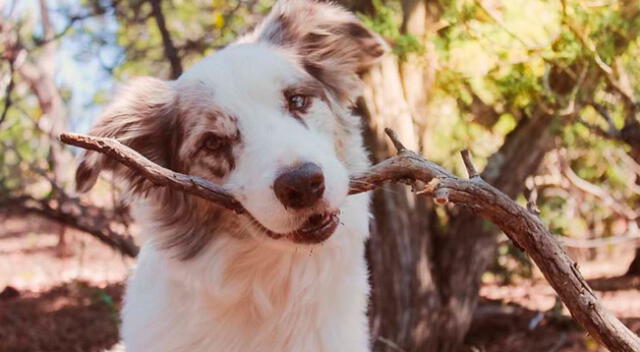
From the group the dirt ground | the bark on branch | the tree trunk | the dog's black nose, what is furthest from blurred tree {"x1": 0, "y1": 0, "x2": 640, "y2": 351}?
the bark on branch

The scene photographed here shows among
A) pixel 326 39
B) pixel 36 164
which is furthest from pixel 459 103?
pixel 36 164

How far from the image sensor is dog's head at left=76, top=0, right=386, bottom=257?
9.27 feet

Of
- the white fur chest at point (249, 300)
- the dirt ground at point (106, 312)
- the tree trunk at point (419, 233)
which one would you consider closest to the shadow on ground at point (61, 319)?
the dirt ground at point (106, 312)

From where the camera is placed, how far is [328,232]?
296 centimetres

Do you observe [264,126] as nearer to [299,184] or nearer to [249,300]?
[299,184]

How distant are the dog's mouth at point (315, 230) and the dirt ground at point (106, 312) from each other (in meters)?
2.50

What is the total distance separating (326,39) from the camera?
3.96 m

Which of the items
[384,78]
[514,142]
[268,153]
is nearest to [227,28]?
[384,78]

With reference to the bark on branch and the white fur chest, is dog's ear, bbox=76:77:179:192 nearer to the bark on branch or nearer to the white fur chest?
the white fur chest

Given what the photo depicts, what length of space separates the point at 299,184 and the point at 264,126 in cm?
45

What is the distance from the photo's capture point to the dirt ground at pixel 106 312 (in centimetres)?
715

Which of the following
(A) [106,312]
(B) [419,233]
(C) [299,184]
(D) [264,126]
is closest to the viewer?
(C) [299,184]

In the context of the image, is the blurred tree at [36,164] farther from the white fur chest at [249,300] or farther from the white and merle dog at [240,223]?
the white fur chest at [249,300]

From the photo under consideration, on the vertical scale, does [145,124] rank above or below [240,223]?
above
